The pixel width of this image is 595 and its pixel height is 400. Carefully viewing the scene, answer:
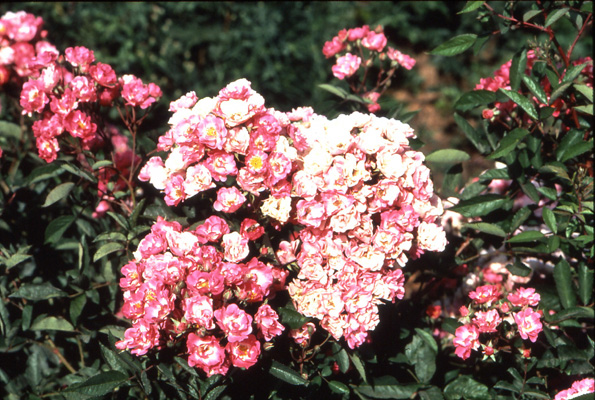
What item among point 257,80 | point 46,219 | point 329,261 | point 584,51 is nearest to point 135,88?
point 46,219

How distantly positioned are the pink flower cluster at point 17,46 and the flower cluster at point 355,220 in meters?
1.12

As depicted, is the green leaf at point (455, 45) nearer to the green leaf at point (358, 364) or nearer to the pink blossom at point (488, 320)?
the pink blossom at point (488, 320)

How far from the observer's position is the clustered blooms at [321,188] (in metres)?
1.41

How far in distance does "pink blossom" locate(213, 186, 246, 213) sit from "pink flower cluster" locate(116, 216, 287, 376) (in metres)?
0.04

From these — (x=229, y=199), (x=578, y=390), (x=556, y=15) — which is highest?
(x=556, y=15)

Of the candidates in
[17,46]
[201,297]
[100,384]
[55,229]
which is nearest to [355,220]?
[201,297]

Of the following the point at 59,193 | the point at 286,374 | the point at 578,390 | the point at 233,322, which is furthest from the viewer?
the point at 59,193

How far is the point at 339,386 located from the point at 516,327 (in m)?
0.50

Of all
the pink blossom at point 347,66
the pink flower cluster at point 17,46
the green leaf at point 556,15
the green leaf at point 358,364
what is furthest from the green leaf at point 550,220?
the pink flower cluster at point 17,46

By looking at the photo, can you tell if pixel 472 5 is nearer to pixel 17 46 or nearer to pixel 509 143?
pixel 509 143

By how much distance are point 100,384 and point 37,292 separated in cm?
39

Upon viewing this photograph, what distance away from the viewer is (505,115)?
2023mm

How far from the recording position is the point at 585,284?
5.72 feet

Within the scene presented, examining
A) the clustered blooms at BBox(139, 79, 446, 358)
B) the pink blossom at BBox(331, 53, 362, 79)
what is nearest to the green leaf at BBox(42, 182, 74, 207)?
the clustered blooms at BBox(139, 79, 446, 358)
